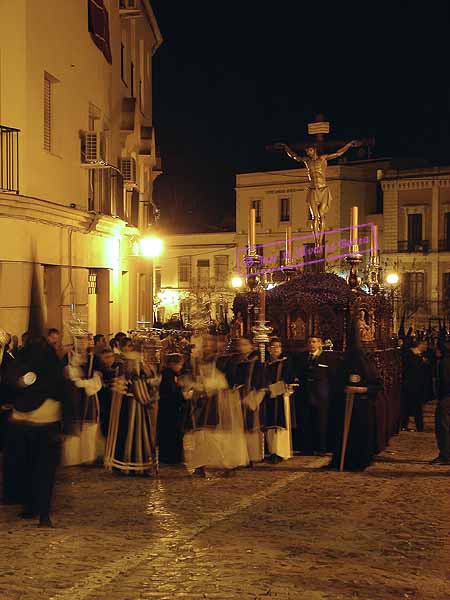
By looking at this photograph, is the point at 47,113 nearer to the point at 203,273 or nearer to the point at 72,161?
the point at 72,161

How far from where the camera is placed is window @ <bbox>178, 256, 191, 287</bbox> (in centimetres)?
6066

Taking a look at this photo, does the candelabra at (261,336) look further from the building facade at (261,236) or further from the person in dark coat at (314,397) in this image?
the building facade at (261,236)

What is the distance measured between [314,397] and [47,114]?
8.22 m

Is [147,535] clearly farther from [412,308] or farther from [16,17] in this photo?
[412,308]

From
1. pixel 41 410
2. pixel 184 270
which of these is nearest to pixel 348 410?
pixel 41 410

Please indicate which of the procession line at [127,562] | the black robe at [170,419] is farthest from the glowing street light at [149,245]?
the procession line at [127,562]

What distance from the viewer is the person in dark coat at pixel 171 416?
538 inches

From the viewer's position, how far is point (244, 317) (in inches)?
705

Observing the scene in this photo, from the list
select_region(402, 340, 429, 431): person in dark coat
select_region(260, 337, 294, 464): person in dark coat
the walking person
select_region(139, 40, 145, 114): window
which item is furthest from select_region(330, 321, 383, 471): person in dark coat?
select_region(139, 40, 145, 114): window

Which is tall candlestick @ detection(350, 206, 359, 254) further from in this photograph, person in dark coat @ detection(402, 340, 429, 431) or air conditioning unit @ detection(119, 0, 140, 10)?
air conditioning unit @ detection(119, 0, 140, 10)

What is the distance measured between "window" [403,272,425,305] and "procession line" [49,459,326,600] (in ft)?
143

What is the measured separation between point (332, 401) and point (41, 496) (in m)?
5.36

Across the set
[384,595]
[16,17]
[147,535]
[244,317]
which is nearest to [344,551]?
[384,595]

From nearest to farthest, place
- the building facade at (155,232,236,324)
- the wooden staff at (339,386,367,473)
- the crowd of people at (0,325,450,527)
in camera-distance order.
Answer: the crowd of people at (0,325,450,527)
the wooden staff at (339,386,367,473)
the building facade at (155,232,236,324)
